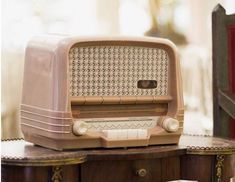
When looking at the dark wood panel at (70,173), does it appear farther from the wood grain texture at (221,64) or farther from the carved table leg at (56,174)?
the wood grain texture at (221,64)

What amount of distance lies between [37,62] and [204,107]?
112cm

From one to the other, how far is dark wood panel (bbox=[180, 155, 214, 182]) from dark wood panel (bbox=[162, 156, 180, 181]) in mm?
21

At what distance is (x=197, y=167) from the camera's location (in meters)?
1.78

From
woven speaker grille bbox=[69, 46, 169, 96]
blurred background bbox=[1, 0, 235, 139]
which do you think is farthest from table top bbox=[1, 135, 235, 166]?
blurred background bbox=[1, 0, 235, 139]

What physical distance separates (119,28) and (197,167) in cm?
88

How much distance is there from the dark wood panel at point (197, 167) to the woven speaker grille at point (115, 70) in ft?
0.82

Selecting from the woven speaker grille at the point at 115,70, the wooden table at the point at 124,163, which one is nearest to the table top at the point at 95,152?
the wooden table at the point at 124,163

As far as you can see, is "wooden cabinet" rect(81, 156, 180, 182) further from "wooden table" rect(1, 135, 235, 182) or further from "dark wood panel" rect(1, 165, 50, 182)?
"dark wood panel" rect(1, 165, 50, 182)

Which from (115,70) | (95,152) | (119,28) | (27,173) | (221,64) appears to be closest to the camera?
(27,173)

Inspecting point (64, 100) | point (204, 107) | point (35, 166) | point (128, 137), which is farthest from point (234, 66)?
point (35, 166)

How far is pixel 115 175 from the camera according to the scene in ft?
5.48

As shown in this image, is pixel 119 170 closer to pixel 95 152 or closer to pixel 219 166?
pixel 95 152

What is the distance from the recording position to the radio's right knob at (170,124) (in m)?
1.81

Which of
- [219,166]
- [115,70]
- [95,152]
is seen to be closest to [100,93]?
[115,70]
